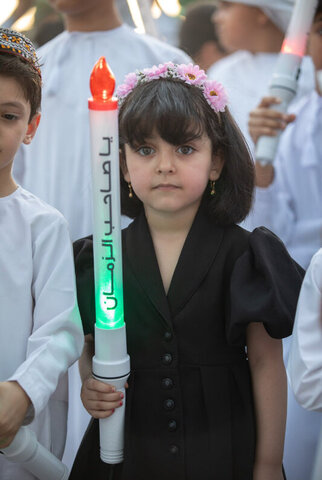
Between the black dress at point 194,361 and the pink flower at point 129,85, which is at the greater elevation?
the pink flower at point 129,85

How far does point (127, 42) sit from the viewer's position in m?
2.27

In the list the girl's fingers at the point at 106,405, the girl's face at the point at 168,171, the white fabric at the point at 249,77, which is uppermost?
the white fabric at the point at 249,77

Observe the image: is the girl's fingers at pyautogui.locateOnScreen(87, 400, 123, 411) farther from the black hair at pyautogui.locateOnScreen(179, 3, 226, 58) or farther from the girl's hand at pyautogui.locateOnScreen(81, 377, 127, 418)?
the black hair at pyautogui.locateOnScreen(179, 3, 226, 58)

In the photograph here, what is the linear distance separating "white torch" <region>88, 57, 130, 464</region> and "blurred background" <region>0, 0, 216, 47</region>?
1.43m

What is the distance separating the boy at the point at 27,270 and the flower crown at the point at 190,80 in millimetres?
207

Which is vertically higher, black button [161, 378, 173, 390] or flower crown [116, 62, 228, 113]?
flower crown [116, 62, 228, 113]

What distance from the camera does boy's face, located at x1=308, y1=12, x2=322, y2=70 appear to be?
215cm

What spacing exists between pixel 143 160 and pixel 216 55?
7.58ft

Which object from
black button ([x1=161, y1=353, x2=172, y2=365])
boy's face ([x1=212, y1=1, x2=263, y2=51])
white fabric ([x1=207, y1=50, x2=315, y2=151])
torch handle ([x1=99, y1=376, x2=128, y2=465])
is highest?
boy's face ([x1=212, y1=1, x2=263, y2=51])

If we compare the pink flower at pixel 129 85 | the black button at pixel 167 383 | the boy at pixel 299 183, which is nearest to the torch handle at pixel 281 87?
the boy at pixel 299 183

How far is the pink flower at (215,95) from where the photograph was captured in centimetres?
143

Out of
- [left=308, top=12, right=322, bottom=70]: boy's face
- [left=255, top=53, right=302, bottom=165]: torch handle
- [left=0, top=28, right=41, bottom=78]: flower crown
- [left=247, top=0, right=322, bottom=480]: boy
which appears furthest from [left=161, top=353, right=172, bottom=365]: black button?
[left=308, top=12, right=322, bottom=70]: boy's face

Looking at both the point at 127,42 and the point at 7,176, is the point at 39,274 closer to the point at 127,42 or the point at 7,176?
the point at 7,176

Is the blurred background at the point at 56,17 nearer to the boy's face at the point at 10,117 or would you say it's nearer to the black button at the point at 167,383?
the boy's face at the point at 10,117
